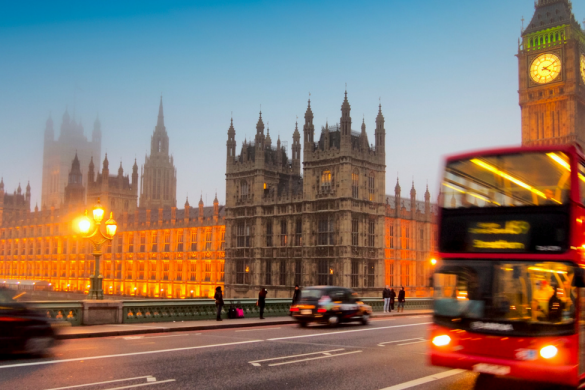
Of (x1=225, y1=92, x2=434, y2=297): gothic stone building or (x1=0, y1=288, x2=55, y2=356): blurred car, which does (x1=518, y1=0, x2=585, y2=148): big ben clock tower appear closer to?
(x1=225, y1=92, x2=434, y2=297): gothic stone building

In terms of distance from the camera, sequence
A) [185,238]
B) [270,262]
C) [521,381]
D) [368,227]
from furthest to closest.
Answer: [185,238], [270,262], [368,227], [521,381]

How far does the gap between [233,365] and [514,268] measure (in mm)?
6923

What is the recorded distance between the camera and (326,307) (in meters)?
25.8

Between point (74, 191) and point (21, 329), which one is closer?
point (21, 329)

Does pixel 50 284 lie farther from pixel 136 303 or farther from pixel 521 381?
pixel 521 381

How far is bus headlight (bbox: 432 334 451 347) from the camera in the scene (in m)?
11.7

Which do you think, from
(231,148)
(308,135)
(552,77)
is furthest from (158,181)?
(308,135)

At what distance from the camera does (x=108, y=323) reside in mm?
23453

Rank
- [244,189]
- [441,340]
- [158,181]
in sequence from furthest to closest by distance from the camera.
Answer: [158,181]
[244,189]
[441,340]

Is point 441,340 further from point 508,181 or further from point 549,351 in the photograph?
point 508,181

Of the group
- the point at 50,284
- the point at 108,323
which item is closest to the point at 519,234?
the point at 108,323

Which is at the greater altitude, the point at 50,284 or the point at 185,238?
the point at 185,238

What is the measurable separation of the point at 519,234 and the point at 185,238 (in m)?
70.6

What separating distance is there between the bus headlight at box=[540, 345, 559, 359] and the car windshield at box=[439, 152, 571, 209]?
259 centimetres
